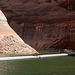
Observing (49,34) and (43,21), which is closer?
(49,34)

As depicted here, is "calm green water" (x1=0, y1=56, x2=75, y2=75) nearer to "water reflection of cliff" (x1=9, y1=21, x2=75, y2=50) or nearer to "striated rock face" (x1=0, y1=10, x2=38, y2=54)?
"striated rock face" (x1=0, y1=10, x2=38, y2=54)

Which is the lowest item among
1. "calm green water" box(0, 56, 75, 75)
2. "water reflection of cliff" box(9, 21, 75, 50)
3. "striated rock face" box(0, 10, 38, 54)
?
"water reflection of cliff" box(9, 21, 75, 50)

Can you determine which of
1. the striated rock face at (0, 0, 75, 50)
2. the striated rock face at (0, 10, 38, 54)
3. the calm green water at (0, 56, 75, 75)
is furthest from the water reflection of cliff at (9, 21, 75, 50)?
the calm green water at (0, 56, 75, 75)

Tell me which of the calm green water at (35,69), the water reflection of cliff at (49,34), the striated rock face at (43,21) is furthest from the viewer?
the striated rock face at (43,21)

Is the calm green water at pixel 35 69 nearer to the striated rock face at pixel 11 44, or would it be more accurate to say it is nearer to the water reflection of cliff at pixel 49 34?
the striated rock face at pixel 11 44

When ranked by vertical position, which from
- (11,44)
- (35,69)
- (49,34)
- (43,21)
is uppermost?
(35,69)

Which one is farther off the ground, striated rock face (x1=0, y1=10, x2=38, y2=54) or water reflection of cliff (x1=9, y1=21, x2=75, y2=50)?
striated rock face (x1=0, y1=10, x2=38, y2=54)

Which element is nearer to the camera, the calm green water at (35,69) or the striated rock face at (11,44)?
the calm green water at (35,69)

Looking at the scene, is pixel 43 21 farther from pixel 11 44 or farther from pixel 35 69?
pixel 35 69

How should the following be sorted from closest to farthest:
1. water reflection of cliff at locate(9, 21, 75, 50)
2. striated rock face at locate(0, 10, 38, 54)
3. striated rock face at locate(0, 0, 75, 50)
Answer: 1. striated rock face at locate(0, 10, 38, 54)
2. water reflection of cliff at locate(9, 21, 75, 50)
3. striated rock face at locate(0, 0, 75, 50)

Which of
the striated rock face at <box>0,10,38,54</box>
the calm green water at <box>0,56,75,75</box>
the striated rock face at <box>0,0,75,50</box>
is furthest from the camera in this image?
the striated rock face at <box>0,0,75,50</box>

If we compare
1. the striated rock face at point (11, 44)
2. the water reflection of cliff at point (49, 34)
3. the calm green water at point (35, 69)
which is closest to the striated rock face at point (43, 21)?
the water reflection of cliff at point (49, 34)

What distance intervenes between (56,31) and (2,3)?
1708 cm

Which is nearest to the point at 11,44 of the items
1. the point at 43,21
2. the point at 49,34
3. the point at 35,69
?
the point at 35,69
